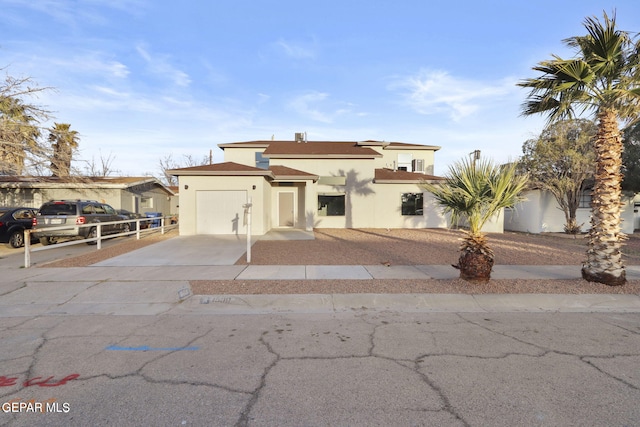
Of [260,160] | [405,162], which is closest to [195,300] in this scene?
[260,160]

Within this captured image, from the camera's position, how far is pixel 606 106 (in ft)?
21.9

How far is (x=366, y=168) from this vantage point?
20.0 metres

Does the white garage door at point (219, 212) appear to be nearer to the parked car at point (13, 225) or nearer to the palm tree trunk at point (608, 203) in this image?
the parked car at point (13, 225)

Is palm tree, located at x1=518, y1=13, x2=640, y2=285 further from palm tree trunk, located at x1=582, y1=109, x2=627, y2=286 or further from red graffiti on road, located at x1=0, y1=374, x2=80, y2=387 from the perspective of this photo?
red graffiti on road, located at x1=0, y1=374, x2=80, y2=387

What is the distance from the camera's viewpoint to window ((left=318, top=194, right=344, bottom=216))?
19.9 meters

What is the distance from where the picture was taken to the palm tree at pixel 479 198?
21.6ft

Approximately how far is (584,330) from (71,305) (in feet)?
26.8

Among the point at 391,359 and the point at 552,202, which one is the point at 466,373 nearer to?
the point at 391,359

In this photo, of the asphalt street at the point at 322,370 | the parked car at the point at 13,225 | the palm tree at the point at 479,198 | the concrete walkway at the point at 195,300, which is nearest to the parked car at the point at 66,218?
the parked car at the point at 13,225

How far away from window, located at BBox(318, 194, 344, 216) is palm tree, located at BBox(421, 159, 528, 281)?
517 inches

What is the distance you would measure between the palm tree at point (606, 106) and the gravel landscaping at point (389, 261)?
0.59 meters

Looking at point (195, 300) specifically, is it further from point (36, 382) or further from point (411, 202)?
point (411, 202)

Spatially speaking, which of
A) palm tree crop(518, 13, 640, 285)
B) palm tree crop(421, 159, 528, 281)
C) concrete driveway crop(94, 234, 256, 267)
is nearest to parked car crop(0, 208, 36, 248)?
concrete driveway crop(94, 234, 256, 267)

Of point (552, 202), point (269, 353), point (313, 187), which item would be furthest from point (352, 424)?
point (552, 202)
